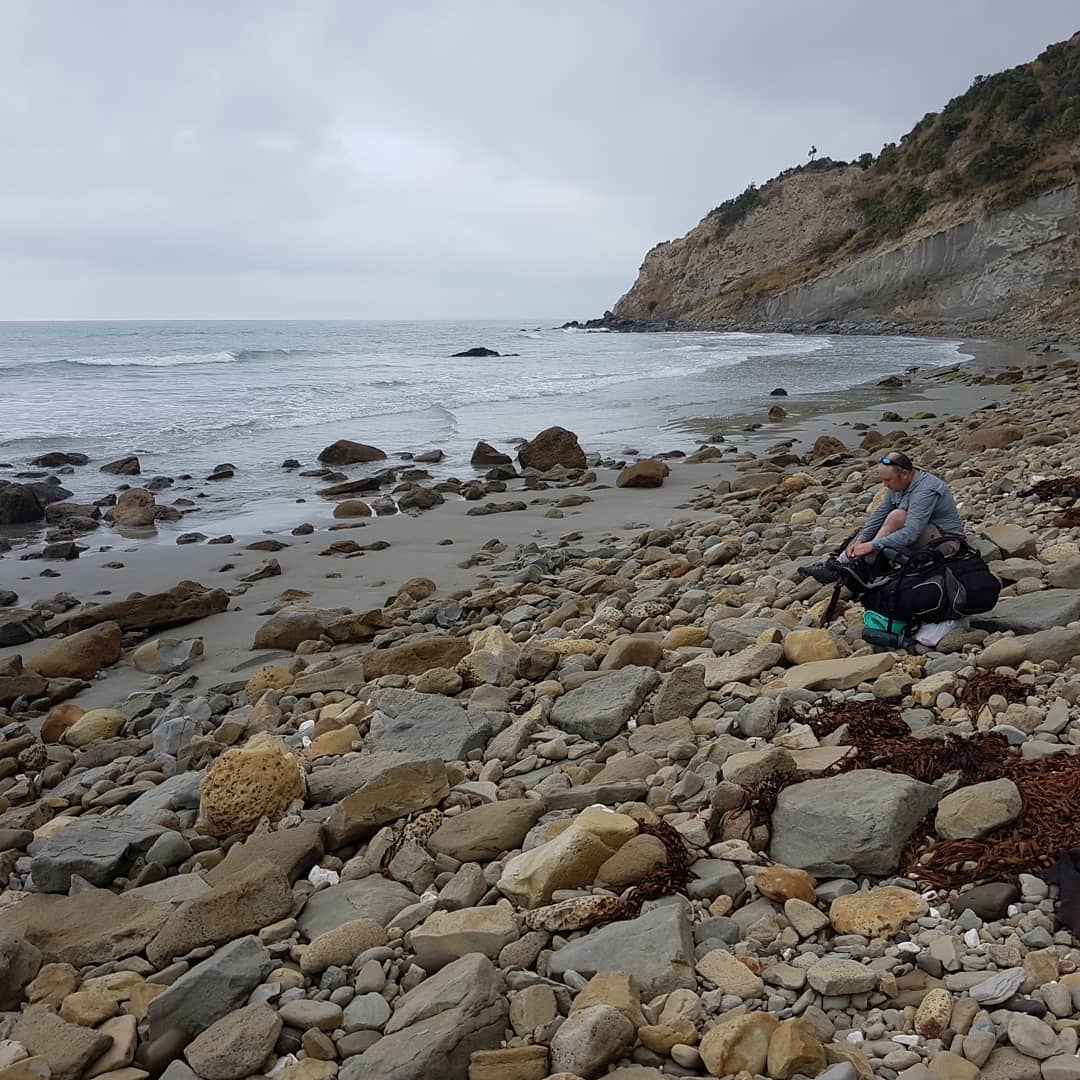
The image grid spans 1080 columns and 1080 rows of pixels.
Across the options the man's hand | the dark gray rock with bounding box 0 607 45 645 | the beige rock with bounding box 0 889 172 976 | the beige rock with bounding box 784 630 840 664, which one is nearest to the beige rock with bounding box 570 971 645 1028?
the beige rock with bounding box 0 889 172 976

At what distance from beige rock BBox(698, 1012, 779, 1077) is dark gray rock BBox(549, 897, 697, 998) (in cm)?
28

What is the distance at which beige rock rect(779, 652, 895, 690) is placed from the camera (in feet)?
15.3

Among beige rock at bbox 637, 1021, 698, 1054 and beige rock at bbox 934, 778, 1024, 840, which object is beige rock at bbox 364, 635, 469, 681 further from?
beige rock at bbox 637, 1021, 698, 1054

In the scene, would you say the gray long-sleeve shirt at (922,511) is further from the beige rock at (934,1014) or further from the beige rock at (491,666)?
the beige rock at (934,1014)

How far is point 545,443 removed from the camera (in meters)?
16.1

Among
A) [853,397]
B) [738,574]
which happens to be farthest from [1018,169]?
[738,574]

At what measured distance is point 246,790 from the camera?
4348mm

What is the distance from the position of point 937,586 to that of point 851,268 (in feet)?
207

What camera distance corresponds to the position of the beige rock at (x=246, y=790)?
4.32 m

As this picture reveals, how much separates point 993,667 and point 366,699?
3.72m

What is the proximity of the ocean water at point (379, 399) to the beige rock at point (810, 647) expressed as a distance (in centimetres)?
1078

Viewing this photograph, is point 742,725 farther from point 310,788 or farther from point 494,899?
point 310,788

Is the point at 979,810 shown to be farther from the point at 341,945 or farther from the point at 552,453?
the point at 552,453

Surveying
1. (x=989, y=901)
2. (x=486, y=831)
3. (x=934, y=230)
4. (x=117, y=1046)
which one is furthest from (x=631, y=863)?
(x=934, y=230)
